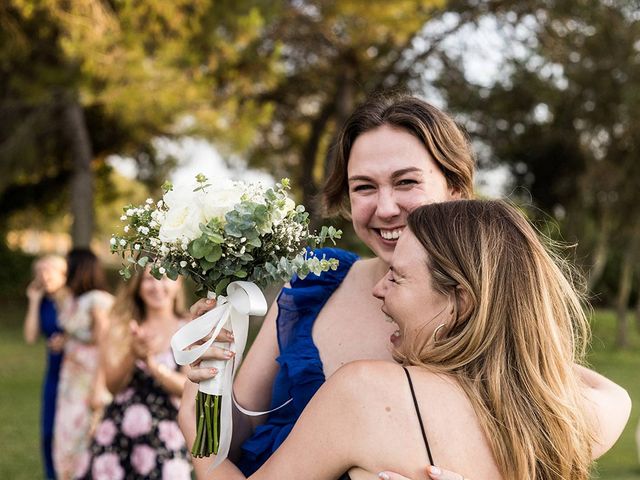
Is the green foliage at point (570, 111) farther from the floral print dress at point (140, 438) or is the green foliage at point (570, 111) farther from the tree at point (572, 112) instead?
the floral print dress at point (140, 438)

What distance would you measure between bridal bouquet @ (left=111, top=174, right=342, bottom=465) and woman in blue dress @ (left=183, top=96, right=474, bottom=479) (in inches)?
2.9

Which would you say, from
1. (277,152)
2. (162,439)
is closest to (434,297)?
(162,439)

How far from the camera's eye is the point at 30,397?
1390cm

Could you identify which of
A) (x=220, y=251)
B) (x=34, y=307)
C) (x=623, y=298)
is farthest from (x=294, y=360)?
(x=623, y=298)

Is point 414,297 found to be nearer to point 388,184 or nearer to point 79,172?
point 388,184

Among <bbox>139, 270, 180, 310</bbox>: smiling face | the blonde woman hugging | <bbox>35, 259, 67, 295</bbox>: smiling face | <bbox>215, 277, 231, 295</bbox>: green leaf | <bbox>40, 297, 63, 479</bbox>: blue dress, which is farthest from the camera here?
<bbox>35, 259, 67, 295</bbox>: smiling face

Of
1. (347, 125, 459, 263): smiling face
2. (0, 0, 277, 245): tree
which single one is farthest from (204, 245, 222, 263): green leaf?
(0, 0, 277, 245): tree

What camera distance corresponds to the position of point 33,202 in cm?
2481

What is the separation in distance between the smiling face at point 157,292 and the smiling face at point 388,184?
2988 millimetres

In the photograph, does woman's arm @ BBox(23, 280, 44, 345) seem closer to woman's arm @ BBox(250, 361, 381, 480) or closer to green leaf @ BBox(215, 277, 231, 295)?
green leaf @ BBox(215, 277, 231, 295)

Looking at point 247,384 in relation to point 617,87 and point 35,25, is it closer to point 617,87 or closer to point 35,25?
point 35,25

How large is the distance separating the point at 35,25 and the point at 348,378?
12.2 metres

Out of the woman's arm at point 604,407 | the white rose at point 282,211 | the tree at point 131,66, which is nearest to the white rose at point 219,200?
the white rose at point 282,211

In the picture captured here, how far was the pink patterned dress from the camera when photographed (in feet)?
22.3
